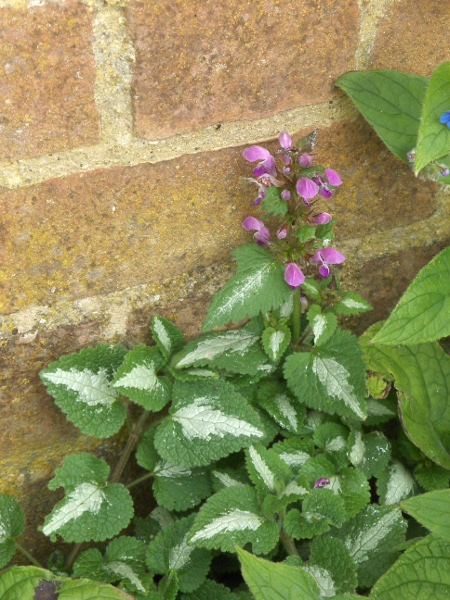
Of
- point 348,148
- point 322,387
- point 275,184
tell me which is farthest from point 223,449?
point 348,148

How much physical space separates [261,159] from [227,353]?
0.34 meters

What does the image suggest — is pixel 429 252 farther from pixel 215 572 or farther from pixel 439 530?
pixel 215 572

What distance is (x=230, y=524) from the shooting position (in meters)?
1.00

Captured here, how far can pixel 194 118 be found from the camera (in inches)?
39.7

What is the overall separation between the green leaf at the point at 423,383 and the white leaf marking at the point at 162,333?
395mm

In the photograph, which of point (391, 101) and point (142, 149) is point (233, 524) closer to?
point (142, 149)

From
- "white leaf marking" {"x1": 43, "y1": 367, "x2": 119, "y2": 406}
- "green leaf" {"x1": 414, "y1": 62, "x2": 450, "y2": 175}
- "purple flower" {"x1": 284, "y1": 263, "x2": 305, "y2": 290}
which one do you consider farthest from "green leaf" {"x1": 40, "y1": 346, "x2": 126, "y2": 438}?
"green leaf" {"x1": 414, "y1": 62, "x2": 450, "y2": 175}

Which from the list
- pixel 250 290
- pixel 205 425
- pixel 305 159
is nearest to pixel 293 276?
pixel 250 290

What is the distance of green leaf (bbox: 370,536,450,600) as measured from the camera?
90 cm

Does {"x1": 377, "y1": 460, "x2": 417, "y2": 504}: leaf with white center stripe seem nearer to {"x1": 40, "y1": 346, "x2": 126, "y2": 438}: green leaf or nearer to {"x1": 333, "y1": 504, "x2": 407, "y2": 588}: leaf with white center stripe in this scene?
{"x1": 333, "y1": 504, "x2": 407, "y2": 588}: leaf with white center stripe

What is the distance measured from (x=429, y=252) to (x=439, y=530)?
2.24 feet

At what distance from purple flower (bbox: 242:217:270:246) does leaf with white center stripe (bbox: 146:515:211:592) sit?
49 centimetres

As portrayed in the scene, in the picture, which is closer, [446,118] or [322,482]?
[446,118]

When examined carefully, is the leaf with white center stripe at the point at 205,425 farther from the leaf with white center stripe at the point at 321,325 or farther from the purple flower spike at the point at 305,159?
the purple flower spike at the point at 305,159
